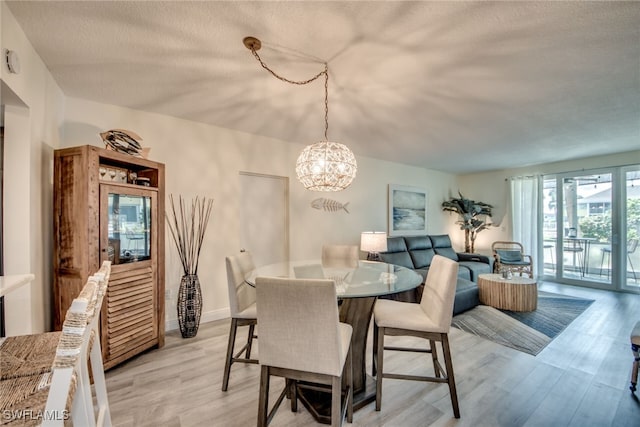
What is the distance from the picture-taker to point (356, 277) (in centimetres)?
205

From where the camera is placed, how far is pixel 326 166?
2.11m


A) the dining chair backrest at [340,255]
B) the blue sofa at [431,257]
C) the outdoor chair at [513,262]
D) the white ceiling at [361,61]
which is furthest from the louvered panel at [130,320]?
the outdoor chair at [513,262]

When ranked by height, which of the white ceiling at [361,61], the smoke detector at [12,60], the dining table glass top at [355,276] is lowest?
the dining table glass top at [355,276]

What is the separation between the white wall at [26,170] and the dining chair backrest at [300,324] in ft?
5.51

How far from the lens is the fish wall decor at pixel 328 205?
13.6ft

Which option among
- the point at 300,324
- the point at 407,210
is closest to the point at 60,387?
the point at 300,324

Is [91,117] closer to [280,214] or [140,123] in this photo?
[140,123]

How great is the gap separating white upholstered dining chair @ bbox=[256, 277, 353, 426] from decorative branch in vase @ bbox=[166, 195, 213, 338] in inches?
70.3

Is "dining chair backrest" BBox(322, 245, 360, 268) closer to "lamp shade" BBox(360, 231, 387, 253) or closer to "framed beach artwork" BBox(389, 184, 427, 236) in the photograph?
"lamp shade" BBox(360, 231, 387, 253)

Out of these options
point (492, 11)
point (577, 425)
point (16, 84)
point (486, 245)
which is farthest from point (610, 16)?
point (486, 245)

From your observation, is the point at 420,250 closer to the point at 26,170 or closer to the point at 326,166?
the point at 326,166

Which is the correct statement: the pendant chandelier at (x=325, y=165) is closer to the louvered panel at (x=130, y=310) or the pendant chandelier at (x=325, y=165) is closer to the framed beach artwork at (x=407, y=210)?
the louvered panel at (x=130, y=310)

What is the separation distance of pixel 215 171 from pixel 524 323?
4059 millimetres

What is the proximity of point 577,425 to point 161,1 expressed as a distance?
333 centimetres
